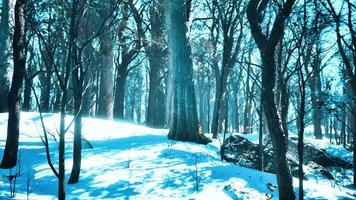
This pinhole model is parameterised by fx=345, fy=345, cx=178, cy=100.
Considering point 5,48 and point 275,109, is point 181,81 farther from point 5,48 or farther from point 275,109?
point 5,48

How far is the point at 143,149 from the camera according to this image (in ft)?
27.0

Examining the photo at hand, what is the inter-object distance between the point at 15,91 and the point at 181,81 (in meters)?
4.62

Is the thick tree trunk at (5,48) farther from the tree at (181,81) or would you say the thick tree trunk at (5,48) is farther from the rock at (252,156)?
the rock at (252,156)

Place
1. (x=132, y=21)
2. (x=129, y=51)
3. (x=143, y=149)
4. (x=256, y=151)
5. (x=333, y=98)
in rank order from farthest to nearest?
1. (x=132, y=21)
2. (x=129, y=51)
3. (x=256, y=151)
4. (x=333, y=98)
5. (x=143, y=149)

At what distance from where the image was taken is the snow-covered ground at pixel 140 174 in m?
5.84

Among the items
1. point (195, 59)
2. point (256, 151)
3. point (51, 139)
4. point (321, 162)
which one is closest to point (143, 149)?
point (51, 139)

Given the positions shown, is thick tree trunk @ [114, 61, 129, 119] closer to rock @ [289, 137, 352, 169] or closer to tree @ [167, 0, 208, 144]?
tree @ [167, 0, 208, 144]

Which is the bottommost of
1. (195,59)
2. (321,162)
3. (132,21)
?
(321,162)

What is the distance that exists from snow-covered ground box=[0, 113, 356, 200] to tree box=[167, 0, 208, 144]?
66cm

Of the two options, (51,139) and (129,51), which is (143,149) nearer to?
(51,139)

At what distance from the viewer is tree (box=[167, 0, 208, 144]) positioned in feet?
32.1

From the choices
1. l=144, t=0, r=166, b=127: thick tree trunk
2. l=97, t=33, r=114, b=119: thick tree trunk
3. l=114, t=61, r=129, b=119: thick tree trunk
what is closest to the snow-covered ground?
l=97, t=33, r=114, b=119: thick tree trunk

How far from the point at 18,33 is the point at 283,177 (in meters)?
5.72

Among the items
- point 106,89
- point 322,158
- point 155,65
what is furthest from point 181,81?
point 155,65
